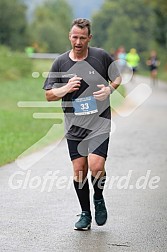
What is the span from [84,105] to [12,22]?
74.7m

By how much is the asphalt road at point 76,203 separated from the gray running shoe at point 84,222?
0.07 metres

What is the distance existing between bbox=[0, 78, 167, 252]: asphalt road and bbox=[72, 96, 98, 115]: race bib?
1.16 metres

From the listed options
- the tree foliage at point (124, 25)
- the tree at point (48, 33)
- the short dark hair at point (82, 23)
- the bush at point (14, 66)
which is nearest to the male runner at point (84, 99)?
the short dark hair at point (82, 23)

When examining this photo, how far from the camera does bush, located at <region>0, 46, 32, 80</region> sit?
42275mm

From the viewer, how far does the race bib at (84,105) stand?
8.24 m

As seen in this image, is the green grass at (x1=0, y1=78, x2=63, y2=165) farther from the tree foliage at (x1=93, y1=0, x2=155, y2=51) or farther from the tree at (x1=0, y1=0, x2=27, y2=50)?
the tree foliage at (x1=93, y1=0, x2=155, y2=51)

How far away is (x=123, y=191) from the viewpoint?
36.5 ft

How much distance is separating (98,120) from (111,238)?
45.3 inches

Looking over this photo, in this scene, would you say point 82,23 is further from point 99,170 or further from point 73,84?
point 99,170

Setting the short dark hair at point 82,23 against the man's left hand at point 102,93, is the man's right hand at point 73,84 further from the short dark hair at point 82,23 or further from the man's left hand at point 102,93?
the short dark hair at point 82,23

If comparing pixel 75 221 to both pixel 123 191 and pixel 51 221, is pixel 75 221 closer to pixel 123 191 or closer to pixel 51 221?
pixel 51 221

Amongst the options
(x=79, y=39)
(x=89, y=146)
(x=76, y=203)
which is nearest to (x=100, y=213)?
(x=89, y=146)

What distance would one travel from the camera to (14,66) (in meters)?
45.1

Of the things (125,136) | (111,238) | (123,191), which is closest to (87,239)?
(111,238)
